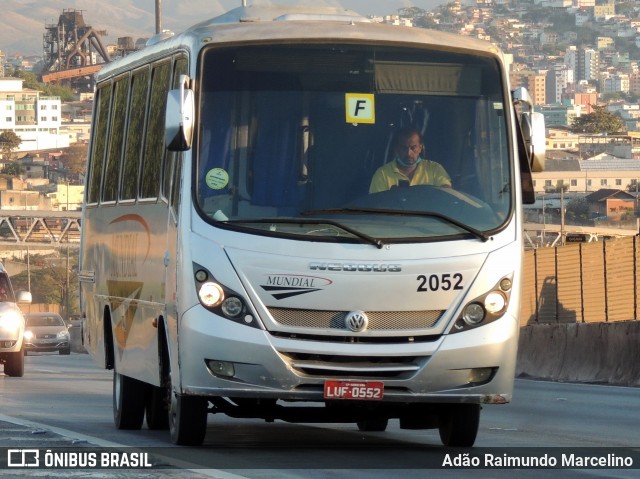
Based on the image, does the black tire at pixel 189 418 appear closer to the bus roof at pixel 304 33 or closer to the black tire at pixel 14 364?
the bus roof at pixel 304 33

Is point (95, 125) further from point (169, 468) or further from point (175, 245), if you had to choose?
point (169, 468)

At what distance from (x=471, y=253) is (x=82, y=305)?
245 inches

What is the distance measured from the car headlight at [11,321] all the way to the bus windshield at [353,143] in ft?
50.7

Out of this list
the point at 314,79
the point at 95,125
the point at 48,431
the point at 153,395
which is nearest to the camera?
the point at 314,79

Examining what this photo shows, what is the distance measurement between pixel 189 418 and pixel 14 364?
15213 millimetres

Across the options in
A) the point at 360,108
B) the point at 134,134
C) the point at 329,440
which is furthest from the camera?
the point at 134,134

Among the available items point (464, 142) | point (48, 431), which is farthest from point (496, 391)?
point (48, 431)

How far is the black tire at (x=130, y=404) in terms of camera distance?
15375 millimetres

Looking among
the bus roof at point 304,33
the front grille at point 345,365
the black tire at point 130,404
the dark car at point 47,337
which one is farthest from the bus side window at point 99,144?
the dark car at point 47,337

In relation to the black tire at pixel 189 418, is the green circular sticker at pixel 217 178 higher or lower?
higher

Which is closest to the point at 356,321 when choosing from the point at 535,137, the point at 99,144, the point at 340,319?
the point at 340,319

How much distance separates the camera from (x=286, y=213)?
12.5 meters

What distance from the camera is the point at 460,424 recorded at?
13297 millimetres

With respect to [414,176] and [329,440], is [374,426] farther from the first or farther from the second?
[414,176]
